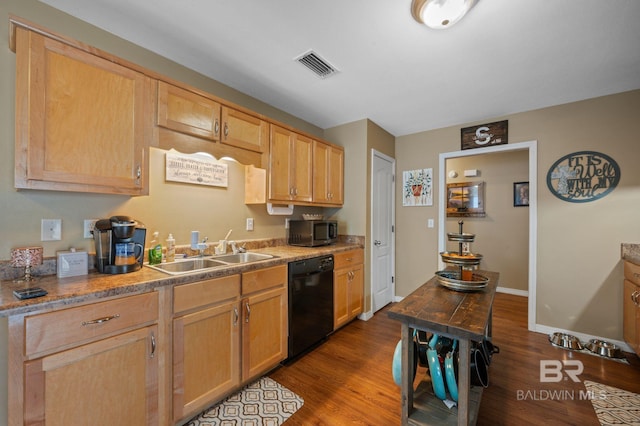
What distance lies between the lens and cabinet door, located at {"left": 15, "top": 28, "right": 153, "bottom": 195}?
128 centimetres

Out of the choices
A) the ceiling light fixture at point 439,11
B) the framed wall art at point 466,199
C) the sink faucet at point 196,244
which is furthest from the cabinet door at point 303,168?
the framed wall art at point 466,199

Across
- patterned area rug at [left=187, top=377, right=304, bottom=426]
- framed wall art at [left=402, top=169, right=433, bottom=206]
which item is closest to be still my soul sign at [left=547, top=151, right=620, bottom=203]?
framed wall art at [left=402, top=169, right=433, bottom=206]

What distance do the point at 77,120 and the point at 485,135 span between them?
3.95 m

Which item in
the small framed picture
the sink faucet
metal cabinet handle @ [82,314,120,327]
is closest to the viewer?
metal cabinet handle @ [82,314,120,327]

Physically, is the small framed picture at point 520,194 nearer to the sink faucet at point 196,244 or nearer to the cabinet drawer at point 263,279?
the cabinet drawer at point 263,279

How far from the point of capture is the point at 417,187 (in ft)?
12.4

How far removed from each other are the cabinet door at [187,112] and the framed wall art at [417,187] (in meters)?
2.83

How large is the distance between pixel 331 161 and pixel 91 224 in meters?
2.40

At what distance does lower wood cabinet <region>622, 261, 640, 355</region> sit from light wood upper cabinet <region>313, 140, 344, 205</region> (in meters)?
2.82

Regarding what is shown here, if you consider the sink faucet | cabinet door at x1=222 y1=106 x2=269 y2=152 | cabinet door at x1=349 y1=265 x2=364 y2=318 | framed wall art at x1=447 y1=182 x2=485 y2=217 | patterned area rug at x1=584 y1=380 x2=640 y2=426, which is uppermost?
cabinet door at x1=222 y1=106 x2=269 y2=152

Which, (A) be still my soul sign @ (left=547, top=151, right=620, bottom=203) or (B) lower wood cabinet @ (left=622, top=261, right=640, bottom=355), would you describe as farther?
Result: (A) be still my soul sign @ (left=547, top=151, right=620, bottom=203)

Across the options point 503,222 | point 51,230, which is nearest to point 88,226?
point 51,230

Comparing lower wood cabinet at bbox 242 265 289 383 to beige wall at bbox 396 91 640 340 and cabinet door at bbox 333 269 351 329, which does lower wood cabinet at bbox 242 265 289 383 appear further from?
beige wall at bbox 396 91 640 340

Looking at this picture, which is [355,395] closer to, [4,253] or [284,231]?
[284,231]
